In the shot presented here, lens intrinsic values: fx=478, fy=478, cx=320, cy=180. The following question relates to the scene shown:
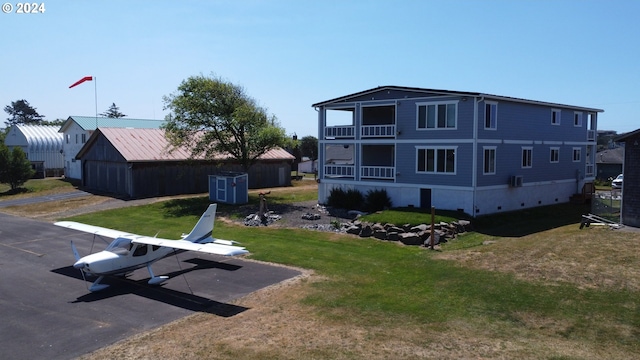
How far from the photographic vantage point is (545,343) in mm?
11930

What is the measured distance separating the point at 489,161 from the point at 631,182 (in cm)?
864

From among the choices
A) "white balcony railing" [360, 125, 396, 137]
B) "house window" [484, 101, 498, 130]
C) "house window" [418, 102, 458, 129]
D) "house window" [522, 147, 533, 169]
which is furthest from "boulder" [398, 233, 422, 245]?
"house window" [522, 147, 533, 169]

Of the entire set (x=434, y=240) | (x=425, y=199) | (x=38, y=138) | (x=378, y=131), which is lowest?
(x=434, y=240)

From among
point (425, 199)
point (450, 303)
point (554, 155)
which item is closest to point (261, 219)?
point (425, 199)

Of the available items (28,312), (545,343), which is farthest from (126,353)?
(545,343)

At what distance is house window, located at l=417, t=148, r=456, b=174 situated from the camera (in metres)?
30.5

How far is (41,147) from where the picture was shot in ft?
211

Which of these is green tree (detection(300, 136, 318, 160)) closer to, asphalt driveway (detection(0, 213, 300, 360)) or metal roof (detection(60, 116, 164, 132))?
metal roof (detection(60, 116, 164, 132))

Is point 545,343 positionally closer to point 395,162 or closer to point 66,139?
point 395,162

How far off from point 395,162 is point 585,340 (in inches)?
856

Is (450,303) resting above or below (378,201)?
below

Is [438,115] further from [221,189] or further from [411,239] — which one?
[221,189]

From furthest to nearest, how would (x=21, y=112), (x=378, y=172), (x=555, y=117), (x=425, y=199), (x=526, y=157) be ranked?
(x=21, y=112), (x=555, y=117), (x=526, y=157), (x=378, y=172), (x=425, y=199)

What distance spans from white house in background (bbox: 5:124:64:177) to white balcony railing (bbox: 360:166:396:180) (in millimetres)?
47813
